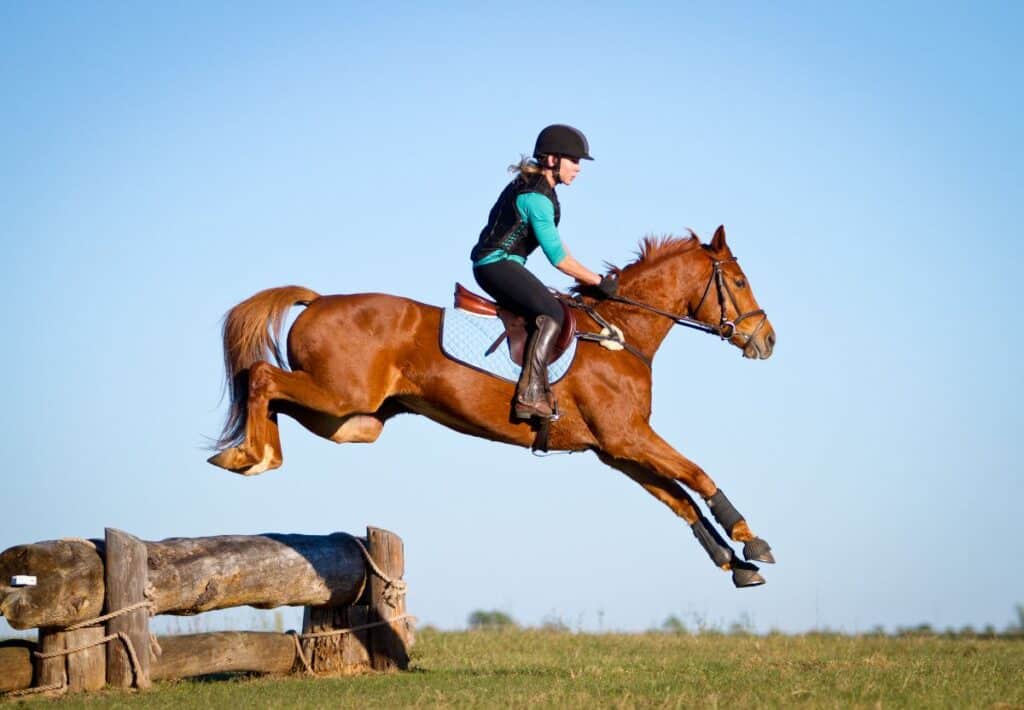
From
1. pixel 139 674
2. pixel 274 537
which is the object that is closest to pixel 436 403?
pixel 274 537

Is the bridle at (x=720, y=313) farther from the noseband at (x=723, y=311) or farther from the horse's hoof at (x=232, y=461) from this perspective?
the horse's hoof at (x=232, y=461)

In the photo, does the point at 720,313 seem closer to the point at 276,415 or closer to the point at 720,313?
the point at 720,313

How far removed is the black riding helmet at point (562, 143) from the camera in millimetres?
9469

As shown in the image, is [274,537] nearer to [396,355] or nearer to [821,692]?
[396,355]

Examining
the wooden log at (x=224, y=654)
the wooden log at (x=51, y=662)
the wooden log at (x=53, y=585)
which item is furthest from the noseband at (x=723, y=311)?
the wooden log at (x=51, y=662)

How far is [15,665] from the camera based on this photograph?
8977 millimetres

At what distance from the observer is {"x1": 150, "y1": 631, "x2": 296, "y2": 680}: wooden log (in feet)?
31.5

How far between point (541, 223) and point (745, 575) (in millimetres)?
3036

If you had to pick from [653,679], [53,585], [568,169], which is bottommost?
[653,679]

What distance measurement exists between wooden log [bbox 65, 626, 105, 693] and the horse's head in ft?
17.2

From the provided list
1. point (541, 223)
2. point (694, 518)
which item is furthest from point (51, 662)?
point (694, 518)

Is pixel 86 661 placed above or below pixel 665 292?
below

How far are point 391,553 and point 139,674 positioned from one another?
2.45 metres

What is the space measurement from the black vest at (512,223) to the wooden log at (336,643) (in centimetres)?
335
